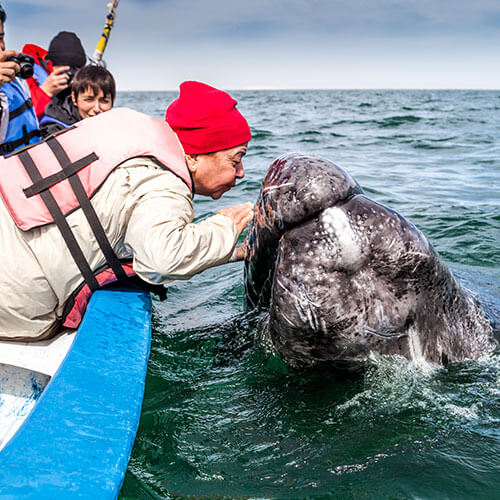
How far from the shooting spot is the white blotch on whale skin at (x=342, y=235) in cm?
266

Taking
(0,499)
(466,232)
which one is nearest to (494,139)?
(466,232)

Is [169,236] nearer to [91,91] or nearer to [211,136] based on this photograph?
[211,136]

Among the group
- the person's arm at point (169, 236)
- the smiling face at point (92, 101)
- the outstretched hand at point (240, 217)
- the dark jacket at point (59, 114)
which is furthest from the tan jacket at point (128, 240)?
the dark jacket at point (59, 114)

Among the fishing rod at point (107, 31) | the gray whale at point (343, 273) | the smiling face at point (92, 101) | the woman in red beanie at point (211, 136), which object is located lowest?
the gray whale at point (343, 273)

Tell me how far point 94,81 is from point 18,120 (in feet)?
3.76

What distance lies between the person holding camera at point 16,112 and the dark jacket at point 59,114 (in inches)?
31.2

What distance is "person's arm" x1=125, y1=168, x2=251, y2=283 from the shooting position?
282 cm

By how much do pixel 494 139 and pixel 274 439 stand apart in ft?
62.6

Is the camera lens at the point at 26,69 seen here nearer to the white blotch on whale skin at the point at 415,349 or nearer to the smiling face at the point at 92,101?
the smiling face at the point at 92,101

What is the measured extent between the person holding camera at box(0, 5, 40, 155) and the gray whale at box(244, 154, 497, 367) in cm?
382

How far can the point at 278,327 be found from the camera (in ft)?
9.42

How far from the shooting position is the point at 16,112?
6.04 m

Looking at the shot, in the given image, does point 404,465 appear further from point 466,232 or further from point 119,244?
point 466,232

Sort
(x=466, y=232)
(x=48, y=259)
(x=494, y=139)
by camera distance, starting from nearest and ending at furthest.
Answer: (x=48, y=259), (x=466, y=232), (x=494, y=139)
